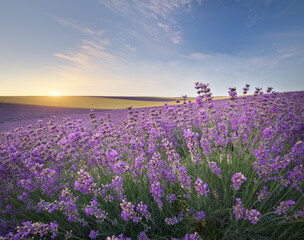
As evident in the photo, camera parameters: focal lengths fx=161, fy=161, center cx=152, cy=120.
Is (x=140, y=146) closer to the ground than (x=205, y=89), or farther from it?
closer to the ground

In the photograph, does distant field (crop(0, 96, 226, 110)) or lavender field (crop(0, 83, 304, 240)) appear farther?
distant field (crop(0, 96, 226, 110))

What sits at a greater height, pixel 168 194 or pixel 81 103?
pixel 81 103

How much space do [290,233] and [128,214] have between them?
1837mm

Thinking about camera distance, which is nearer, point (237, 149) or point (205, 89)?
point (237, 149)

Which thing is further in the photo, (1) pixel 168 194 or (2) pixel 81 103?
(2) pixel 81 103

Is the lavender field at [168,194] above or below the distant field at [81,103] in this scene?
below

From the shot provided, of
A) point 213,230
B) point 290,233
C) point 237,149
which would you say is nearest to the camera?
point 290,233

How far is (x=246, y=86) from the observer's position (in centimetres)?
375

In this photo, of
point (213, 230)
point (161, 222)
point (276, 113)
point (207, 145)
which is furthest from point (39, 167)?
point (276, 113)

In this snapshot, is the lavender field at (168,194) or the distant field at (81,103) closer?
the lavender field at (168,194)

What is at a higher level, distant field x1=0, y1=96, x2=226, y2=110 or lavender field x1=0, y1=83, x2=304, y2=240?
distant field x1=0, y1=96, x2=226, y2=110

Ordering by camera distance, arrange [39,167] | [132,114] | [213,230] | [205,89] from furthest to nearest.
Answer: [132,114], [205,89], [39,167], [213,230]

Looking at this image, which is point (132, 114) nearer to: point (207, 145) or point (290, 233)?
point (207, 145)

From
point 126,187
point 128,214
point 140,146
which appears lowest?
point 126,187
